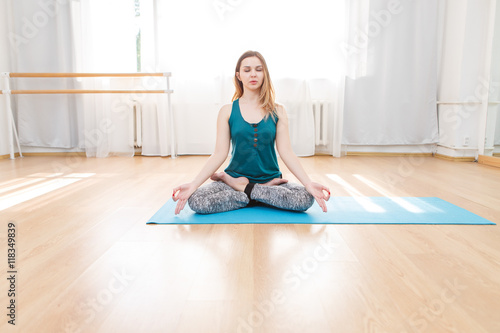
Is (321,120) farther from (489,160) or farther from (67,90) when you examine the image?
(67,90)

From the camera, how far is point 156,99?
3.79 m

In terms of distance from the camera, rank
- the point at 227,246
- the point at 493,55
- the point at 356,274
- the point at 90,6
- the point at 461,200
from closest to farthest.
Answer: the point at 356,274 → the point at 227,246 → the point at 461,200 → the point at 493,55 → the point at 90,6

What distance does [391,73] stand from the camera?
373cm

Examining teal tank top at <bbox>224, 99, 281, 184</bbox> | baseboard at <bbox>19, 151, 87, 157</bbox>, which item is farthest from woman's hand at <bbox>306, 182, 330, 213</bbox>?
baseboard at <bbox>19, 151, 87, 157</bbox>

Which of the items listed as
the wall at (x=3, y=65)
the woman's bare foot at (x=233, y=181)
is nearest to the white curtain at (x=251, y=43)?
the wall at (x=3, y=65)

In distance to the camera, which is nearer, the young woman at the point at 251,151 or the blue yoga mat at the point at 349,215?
the blue yoga mat at the point at 349,215

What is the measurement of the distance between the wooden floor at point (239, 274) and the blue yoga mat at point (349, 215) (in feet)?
0.20

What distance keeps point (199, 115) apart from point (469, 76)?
8.21ft

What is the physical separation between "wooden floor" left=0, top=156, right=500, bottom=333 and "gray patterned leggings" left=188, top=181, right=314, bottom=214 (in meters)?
0.17

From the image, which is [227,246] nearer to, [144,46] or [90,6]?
[144,46]

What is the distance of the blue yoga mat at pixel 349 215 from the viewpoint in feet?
5.16

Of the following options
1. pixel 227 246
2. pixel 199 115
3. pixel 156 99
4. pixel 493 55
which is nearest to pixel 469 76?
pixel 493 55

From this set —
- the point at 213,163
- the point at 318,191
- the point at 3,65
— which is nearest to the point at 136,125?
the point at 3,65

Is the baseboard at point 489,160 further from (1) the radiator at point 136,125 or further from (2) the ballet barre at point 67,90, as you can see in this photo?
(1) the radiator at point 136,125
